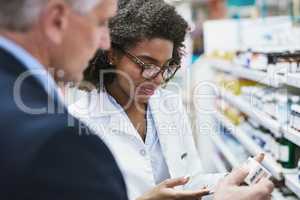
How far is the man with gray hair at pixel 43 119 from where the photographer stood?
635 mm

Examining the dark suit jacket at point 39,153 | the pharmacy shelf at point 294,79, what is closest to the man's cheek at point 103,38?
the dark suit jacket at point 39,153

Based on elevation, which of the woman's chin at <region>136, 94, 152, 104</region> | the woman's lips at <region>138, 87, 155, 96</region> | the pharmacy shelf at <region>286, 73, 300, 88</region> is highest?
the pharmacy shelf at <region>286, 73, 300, 88</region>

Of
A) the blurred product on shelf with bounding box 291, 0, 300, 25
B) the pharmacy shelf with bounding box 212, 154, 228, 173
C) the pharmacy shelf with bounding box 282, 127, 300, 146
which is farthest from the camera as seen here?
the pharmacy shelf with bounding box 212, 154, 228, 173

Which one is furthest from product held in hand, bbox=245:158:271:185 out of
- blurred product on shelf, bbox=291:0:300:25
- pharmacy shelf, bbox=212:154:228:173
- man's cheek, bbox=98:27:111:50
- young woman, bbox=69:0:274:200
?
blurred product on shelf, bbox=291:0:300:25

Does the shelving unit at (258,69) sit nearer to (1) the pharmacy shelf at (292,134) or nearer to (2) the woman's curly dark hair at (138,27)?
(1) the pharmacy shelf at (292,134)

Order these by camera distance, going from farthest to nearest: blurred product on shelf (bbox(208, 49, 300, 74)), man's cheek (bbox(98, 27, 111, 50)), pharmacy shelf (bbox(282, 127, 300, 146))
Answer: blurred product on shelf (bbox(208, 49, 300, 74)), pharmacy shelf (bbox(282, 127, 300, 146)), man's cheek (bbox(98, 27, 111, 50))

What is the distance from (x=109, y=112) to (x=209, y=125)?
2.47 metres

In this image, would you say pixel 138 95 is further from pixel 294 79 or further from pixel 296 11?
pixel 296 11

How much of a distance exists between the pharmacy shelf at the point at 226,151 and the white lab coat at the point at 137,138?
104 cm

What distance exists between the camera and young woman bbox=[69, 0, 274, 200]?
156 centimetres

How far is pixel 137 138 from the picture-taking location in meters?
1.61

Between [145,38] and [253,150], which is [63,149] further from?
[253,150]

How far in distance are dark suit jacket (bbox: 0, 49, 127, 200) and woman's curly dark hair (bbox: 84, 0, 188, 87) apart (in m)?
0.93

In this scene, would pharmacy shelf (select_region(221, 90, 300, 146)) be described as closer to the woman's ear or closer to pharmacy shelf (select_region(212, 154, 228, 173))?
pharmacy shelf (select_region(212, 154, 228, 173))
